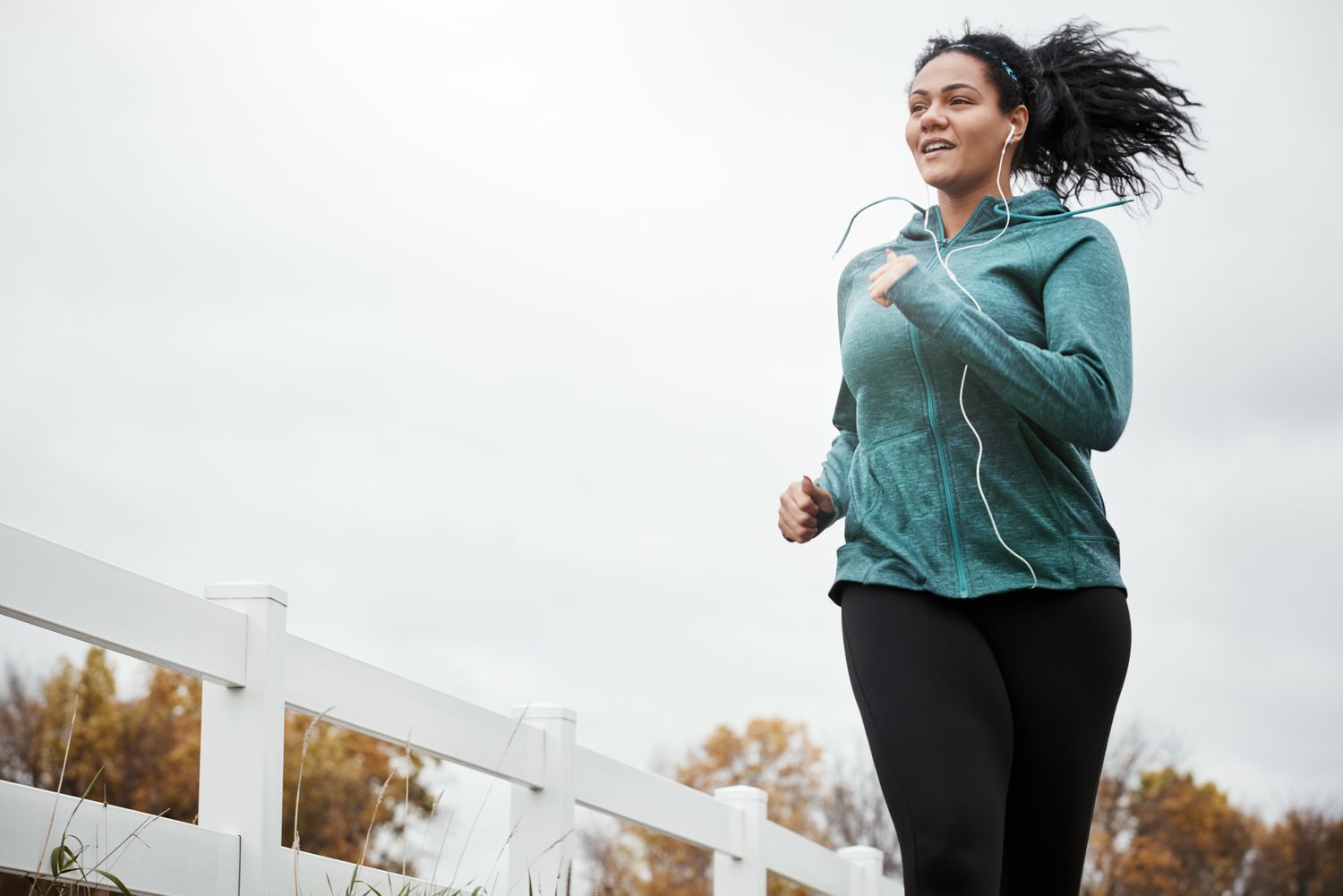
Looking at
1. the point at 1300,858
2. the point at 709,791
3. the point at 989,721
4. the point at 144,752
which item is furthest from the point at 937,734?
the point at 1300,858

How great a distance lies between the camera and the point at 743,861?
538 cm

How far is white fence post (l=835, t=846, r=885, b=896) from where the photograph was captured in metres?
6.34

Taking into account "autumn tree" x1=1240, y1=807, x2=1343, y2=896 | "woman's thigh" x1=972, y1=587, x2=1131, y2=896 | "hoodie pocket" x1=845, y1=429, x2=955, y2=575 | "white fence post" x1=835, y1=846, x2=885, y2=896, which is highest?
"autumn tree" x1=1240, y1=807, x2=1343, y2=896

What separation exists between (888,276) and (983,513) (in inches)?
15.8

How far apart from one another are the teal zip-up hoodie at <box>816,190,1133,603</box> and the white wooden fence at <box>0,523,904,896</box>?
972mm

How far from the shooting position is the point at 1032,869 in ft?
7.84

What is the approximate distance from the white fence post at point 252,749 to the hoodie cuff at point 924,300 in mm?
1398

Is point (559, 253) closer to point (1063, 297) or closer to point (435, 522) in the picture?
point (435, 522)

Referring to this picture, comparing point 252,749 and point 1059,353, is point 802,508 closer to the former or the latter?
point 1059,353

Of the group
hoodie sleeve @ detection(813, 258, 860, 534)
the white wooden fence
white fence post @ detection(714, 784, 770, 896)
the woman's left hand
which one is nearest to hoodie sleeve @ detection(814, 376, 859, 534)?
hoodie sleeve @ detection(813, 258, 860, 534)

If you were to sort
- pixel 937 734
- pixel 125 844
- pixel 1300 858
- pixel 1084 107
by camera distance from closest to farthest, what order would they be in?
pixel 937 734
pixel 125 844
pixel 1084 107
pixel 1300 858

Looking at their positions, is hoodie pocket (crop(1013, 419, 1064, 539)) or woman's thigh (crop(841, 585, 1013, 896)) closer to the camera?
woman's thigh (crop(841, 585, 1013, 896))

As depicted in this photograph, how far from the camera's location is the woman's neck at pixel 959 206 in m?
2.71

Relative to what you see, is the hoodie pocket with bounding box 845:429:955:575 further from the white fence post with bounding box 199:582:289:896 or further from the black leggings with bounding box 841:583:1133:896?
the white fence post with bounding box 199:582:289:896
